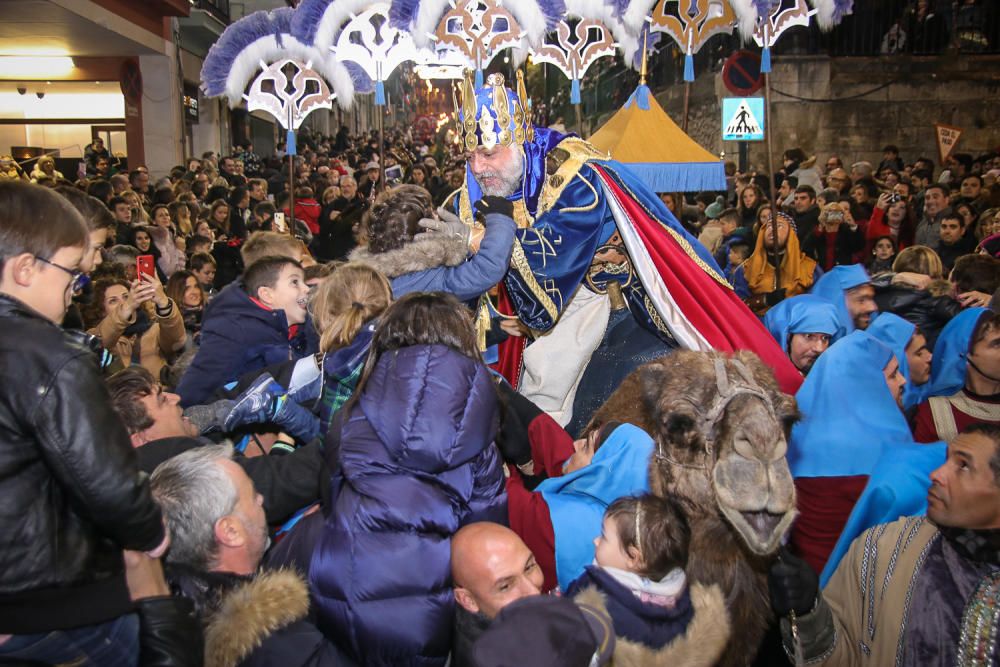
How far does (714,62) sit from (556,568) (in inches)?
634

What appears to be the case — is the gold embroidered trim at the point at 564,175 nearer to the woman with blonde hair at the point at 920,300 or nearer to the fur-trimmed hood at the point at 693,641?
the woman with blonde hair at the point at 920,300

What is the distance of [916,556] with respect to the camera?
2387mm

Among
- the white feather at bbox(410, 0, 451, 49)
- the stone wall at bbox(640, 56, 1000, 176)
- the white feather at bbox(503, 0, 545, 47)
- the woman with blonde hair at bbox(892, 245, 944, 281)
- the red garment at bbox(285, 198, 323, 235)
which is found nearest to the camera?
the woman with blonde hair at bbox(892, 245, 944, 281)

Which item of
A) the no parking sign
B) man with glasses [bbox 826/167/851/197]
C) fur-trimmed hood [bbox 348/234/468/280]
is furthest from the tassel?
man with glasses [bbox 826/167/851/197]

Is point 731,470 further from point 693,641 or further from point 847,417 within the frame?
point 847,417

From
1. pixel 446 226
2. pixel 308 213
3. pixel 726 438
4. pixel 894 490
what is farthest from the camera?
pixel 308 213

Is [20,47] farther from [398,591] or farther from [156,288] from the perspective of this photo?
[398,591]

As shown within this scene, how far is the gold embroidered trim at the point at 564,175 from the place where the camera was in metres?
4.44

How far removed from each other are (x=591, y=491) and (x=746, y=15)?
17.9ft

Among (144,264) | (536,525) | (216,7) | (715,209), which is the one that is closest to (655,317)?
(536,525)

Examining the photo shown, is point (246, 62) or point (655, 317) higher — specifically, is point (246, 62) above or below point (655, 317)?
above

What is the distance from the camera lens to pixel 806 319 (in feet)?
12.6

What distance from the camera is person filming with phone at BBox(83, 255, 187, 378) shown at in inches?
187

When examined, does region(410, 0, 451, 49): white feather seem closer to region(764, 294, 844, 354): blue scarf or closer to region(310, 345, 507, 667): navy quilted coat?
region(764, 294, 844, 354): blue scarf
